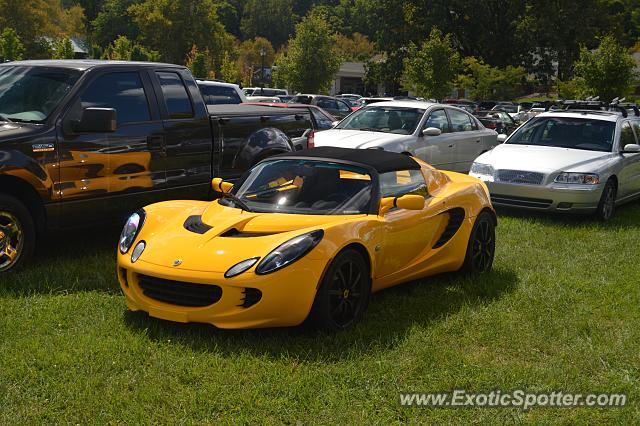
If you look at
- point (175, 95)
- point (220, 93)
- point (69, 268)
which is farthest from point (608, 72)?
point (69, 268)

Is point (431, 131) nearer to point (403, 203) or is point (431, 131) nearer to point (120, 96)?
point (120, 96)

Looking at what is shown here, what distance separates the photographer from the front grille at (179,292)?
5.04 metres

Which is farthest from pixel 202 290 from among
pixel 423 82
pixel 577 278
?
pixel 423 82

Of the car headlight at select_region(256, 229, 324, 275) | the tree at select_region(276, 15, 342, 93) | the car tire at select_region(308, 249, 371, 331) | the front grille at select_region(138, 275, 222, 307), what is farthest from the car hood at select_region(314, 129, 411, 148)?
the tree at select_region(276, 15, 342, 93)

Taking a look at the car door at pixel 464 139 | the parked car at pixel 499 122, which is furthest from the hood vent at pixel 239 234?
the parked car at pixel 499 122

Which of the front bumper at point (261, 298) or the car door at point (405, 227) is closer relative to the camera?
the front bumper at point (261, 298)

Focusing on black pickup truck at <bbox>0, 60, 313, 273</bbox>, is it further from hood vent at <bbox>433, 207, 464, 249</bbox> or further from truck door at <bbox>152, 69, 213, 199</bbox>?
hood vent at <bbox>433, 207, 464, 249</bbox>

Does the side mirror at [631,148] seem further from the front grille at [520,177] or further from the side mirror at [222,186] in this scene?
the side mirror at [222,186]

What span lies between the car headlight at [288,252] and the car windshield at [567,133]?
290 inches

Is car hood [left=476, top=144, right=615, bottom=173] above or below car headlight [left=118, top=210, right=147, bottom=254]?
below

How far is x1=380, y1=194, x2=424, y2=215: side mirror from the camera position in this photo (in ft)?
18.8

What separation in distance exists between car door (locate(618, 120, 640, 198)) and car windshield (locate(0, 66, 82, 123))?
7.88m

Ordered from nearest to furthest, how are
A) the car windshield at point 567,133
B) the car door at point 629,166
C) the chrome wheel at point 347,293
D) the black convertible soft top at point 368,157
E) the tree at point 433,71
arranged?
the chrome wheel at point 347,293, the black convertible soft top at point 368,157, the car door at point 629,166, the car windshield at point 567,133, the tree at point 433,71

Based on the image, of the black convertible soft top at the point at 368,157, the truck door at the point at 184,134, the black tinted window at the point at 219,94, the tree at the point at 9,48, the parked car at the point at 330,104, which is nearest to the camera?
the black convertible soft top at the point at 368,157
